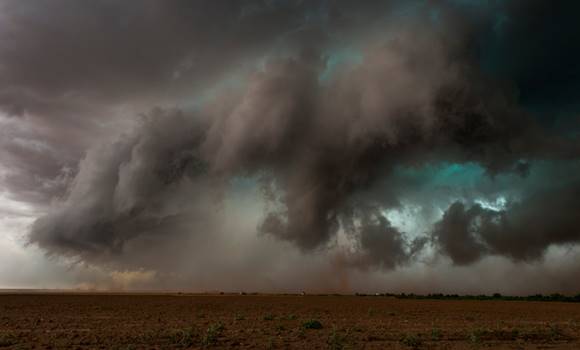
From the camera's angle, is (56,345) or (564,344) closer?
(56,345)

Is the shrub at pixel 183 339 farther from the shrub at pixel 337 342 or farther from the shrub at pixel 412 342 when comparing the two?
the shrub at pixel 412 342

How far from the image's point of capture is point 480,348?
23.9 meters

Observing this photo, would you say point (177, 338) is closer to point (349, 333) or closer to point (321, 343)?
point (321, 343)

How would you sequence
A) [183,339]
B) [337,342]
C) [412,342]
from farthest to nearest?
[183,339]
[412,342]
[337,342]

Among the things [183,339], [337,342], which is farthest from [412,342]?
[183,339]

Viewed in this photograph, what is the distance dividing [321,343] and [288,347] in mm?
2332

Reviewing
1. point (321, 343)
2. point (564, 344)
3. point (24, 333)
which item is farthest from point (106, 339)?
point (564, 344)

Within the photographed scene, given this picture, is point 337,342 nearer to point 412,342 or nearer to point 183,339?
point 412,342

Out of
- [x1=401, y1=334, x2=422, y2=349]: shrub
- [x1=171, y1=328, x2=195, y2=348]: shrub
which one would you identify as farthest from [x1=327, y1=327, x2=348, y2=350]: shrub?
[x1=171, y1=328, x2=195, y2=348]: shrub

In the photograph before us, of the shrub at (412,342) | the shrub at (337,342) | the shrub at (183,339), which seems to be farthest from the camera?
the shrub at (412,342)

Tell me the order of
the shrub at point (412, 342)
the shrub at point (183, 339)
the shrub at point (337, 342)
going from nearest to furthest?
1. the shrub at point (337, 342)
2. the shrub at point (183, 339)
3. the shrub at point (412, 342)

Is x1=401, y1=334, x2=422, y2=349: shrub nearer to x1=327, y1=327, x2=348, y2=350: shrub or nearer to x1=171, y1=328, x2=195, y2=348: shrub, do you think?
x1=327, y1=327, x2=348, y2=350: shrub

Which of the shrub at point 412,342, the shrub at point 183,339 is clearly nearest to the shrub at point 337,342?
the shrub at point 412,342

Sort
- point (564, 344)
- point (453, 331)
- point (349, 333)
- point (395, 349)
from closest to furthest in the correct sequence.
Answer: point (395, 349)
point (564, 344)
point (349, 333)
point (453, 331)
